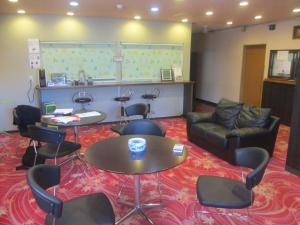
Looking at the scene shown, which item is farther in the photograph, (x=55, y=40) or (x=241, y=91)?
(x=241, y=91)

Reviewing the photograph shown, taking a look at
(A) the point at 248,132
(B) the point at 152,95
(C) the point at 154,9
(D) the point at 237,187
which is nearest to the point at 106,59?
(B) the point at 152,95

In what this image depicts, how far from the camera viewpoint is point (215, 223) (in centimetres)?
266

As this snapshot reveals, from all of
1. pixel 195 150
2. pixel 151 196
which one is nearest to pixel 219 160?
pixel 195 150

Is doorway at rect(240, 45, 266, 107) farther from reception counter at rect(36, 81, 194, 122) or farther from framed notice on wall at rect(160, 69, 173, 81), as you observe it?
framed notice on wall at rect(160, 69, 173, 81)

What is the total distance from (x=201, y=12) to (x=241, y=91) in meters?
3.52

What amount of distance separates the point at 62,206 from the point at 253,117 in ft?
11.5

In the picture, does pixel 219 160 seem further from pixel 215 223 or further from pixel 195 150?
pixel 215 223

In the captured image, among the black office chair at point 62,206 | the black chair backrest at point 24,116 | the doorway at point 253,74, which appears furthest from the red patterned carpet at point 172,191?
the doorway at point 253,74

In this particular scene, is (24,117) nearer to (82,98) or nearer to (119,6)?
(82,98)

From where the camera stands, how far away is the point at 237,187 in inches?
97.6

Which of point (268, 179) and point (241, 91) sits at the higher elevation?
point (241, 91)

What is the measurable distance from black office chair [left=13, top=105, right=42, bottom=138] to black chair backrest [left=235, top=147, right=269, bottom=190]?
326 cm

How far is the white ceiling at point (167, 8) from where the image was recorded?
4.57m

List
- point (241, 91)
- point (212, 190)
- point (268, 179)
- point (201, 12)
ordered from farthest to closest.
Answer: point (241, 91) < point (201, 12) < point (268, 179) < point (212, 190)
